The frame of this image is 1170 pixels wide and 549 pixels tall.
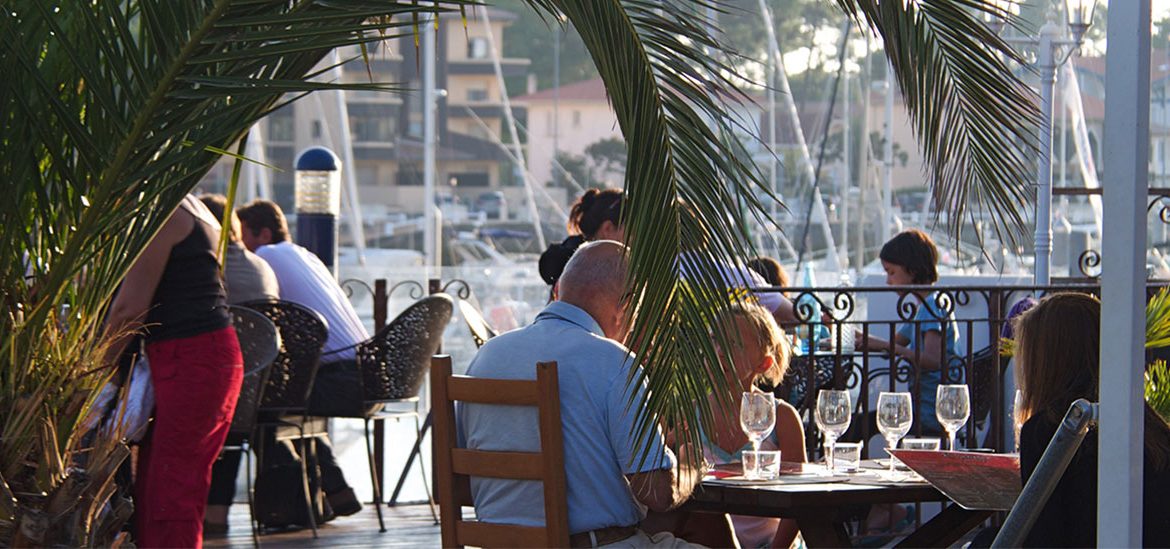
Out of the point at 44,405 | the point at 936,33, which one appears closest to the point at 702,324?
the point at 936,33

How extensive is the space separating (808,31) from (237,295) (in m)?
26.7

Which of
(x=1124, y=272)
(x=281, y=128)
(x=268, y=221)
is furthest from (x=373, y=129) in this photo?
(x=1124, y=272)

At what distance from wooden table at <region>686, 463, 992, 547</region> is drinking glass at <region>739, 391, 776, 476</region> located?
0.16 meters

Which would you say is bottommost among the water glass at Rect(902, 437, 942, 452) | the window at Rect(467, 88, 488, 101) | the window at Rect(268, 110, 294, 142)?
the water glass at Rect(902, 437, 942, 452)

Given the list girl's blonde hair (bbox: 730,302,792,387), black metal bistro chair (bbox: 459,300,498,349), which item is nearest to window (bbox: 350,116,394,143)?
black metal bistro chair (bbox: 459,300,498,349)

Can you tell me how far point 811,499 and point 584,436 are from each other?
2.04 ft

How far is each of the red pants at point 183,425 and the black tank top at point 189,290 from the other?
36mm

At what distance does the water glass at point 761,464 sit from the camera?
156 inches

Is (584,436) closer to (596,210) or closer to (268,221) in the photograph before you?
(596,210)

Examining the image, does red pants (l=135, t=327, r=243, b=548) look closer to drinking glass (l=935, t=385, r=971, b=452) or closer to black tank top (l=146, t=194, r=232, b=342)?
black tank top (l=146, t=194, r=232, b=342)

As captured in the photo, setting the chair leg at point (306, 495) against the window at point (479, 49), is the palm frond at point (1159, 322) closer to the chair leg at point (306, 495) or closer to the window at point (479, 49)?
the chair leg at point (306, 495)

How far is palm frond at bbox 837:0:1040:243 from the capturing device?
10.3 ft

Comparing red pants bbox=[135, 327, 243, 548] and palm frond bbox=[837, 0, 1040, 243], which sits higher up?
palm frond bbox=[837, 0, 1040, 243]

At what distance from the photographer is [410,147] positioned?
3978cm
